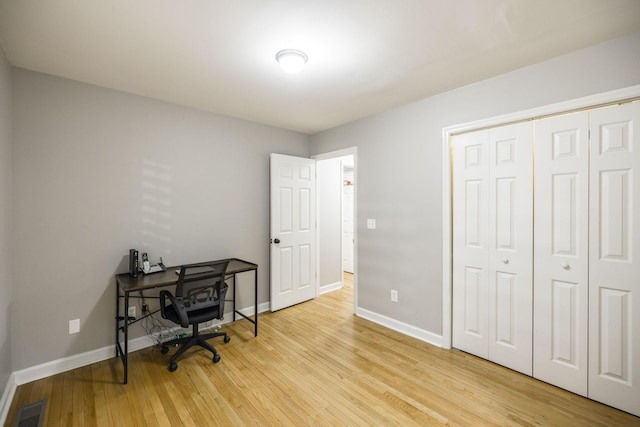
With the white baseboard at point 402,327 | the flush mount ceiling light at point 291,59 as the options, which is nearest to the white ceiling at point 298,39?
the flush mount ceiling light at point 291,59

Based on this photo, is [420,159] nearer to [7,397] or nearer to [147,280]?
[147,280]

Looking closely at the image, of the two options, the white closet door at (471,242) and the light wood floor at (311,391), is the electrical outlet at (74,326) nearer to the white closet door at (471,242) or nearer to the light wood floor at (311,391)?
the light wood floor at (311,391)

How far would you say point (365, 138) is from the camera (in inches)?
138

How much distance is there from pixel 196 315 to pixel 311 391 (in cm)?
123

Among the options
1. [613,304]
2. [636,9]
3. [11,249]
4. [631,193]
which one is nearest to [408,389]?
[613,304]

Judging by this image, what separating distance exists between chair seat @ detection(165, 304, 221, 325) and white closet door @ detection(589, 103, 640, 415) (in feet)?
9.91

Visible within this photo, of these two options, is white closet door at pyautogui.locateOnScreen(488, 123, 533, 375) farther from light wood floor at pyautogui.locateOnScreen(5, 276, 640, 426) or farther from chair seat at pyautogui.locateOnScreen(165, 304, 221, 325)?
chair seat at pyautogui.locateOnScreen(165, 304, 221, 325)

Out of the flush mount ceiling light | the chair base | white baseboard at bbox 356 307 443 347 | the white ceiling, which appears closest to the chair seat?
the chair base

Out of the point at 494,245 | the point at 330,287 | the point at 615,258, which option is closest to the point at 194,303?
the point at 330,287

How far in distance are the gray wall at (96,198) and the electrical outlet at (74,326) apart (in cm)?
3

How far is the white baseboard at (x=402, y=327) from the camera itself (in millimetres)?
2867

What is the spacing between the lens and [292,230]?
12.9ft

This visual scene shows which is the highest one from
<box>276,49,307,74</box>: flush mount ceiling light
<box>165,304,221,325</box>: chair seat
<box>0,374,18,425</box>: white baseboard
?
<box>276,49,307,74</box>: flush mount ceiling light

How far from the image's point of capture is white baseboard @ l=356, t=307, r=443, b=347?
2867 millimetres
